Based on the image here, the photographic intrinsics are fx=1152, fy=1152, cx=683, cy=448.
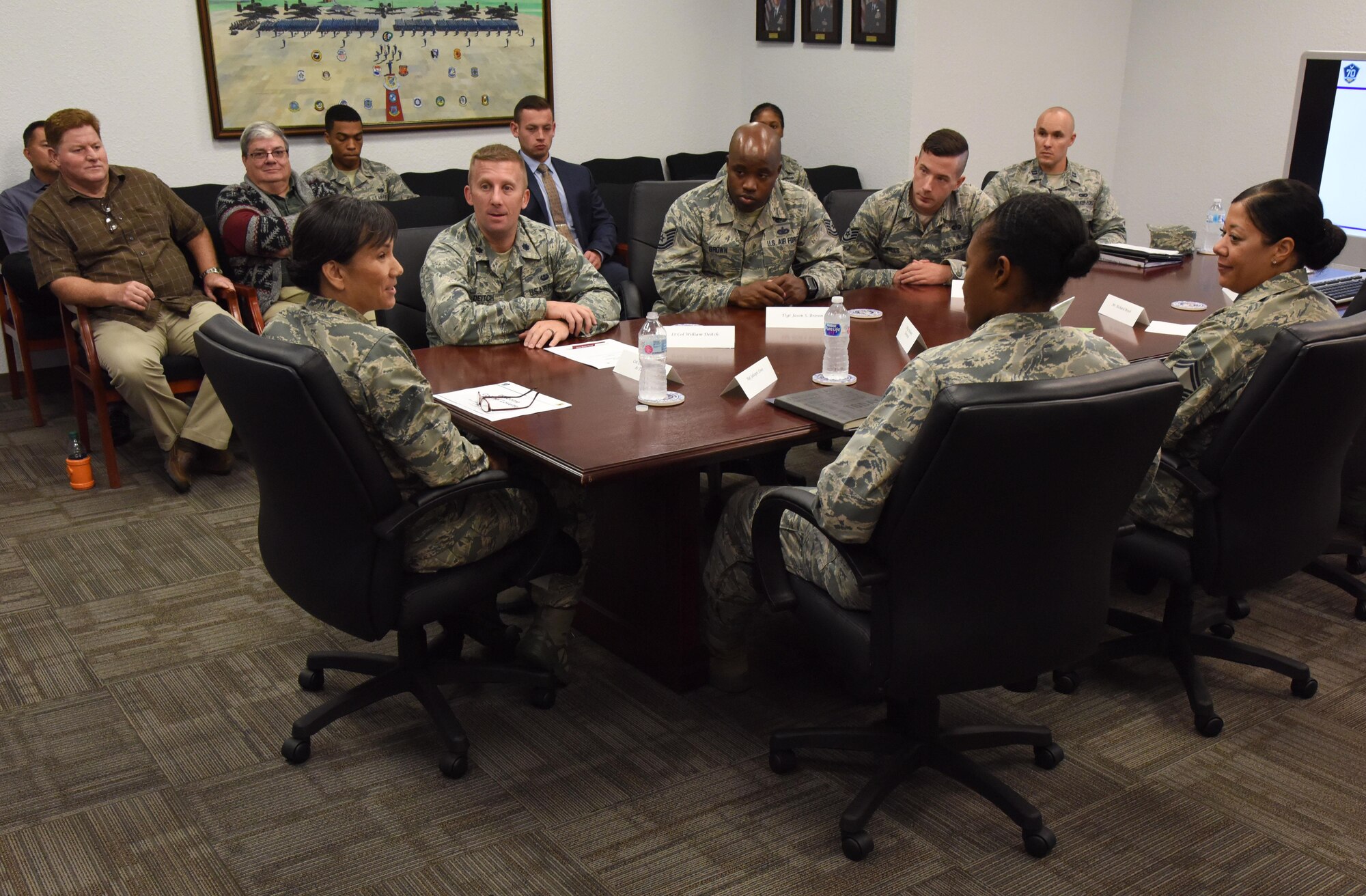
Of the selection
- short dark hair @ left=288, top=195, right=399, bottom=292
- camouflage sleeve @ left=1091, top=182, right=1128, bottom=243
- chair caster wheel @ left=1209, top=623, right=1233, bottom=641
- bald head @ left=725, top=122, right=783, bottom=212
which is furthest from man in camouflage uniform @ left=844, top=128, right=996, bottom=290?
short dark hair @ left=288, top=195, right=399, bottom=292

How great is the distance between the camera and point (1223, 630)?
10.3 ft

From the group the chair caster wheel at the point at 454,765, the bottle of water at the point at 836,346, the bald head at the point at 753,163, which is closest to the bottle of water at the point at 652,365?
the bottle of water at the point at 836,346

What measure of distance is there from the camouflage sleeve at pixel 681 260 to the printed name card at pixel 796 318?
0.38 meters

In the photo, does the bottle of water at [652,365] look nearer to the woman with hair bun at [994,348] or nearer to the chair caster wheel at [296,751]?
the woman with hair bun at [994,348]

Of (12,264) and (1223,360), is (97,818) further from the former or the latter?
(12,264)

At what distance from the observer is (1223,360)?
2.59 meters

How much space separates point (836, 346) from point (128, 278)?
303 centimetres

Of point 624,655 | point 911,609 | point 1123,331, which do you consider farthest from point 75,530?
point 1123,331

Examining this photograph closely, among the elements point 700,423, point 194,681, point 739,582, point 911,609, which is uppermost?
point 700,423

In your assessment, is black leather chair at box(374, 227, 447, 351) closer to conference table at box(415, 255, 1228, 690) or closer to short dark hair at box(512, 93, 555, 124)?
conference table at box(415, 255, 1228, 690)

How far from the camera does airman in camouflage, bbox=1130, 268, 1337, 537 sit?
258 centimetres

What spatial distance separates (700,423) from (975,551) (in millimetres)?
801

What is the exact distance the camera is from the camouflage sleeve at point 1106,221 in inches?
198

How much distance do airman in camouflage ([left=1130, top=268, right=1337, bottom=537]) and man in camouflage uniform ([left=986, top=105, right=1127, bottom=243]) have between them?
8.15ft
